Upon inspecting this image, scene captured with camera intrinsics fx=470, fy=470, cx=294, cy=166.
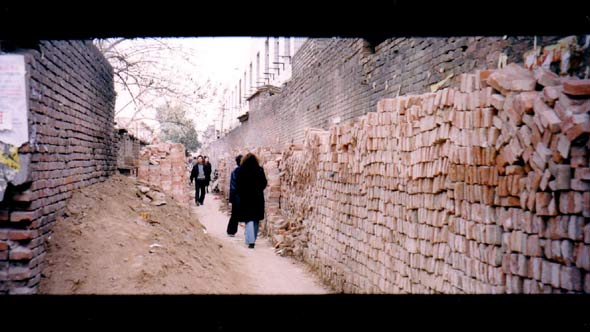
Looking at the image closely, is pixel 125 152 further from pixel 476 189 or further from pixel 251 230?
pixel 476 189

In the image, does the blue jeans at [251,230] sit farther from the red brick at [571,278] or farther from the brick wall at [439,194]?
the red brick at [571,278]

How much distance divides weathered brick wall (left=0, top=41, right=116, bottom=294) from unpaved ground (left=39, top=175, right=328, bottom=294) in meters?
0.21

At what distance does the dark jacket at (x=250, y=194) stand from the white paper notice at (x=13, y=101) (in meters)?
5.62

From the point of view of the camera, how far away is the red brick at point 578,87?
2.28 meters

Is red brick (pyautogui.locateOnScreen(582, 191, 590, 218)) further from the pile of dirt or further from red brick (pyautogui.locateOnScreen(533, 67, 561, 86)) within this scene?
the pile of dirt

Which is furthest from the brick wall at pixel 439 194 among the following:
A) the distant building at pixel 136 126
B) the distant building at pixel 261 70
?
the distant building at pixel 261 70

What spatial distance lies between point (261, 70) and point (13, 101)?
25.9 meters

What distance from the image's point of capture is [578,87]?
2.29 metres

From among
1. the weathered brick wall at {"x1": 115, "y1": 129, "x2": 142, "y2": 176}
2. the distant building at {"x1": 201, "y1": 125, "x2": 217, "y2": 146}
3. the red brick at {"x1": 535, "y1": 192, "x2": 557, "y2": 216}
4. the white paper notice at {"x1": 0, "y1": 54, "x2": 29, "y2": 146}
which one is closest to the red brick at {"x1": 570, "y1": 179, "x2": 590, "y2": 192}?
the red brick at {"x1": 535, "y1": 192, "x2": 557, "y2": 216}
